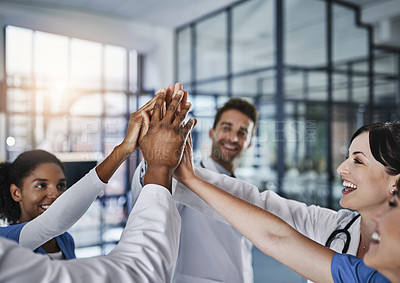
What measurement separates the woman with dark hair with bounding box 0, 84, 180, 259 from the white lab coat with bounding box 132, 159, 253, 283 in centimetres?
44

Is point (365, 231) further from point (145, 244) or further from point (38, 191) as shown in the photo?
point (38, 191)

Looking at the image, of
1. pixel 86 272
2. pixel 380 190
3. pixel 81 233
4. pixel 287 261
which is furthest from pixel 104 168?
pixel 81 233

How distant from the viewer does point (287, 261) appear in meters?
0.90

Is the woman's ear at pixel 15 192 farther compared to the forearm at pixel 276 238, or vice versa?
the woman's ear at pixel 15 192

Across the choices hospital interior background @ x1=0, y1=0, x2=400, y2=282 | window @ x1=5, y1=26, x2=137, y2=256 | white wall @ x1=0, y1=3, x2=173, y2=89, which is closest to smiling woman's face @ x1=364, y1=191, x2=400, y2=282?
hospital interior background @ x1=0, y1=0, x2=400, y2=282

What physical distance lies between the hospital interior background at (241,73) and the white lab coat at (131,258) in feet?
9.49

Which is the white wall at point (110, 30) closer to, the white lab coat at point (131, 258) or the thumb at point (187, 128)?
the thumb at point (187, 128)

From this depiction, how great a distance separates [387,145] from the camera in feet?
3.22

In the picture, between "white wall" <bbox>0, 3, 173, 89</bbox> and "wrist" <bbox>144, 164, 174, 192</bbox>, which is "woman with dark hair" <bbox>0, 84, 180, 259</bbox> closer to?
"wrist" <bbox>144, 164, 174, 192</bbox>

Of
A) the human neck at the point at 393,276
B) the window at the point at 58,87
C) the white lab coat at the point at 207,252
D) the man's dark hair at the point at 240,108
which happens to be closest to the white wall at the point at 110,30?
the window at the point at 58,87

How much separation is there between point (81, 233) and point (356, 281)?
3.20m

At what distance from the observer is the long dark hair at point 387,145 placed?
0.97 m

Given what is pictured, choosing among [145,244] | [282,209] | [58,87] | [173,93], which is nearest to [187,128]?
[173,93]

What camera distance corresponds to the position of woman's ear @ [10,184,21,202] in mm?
1147
